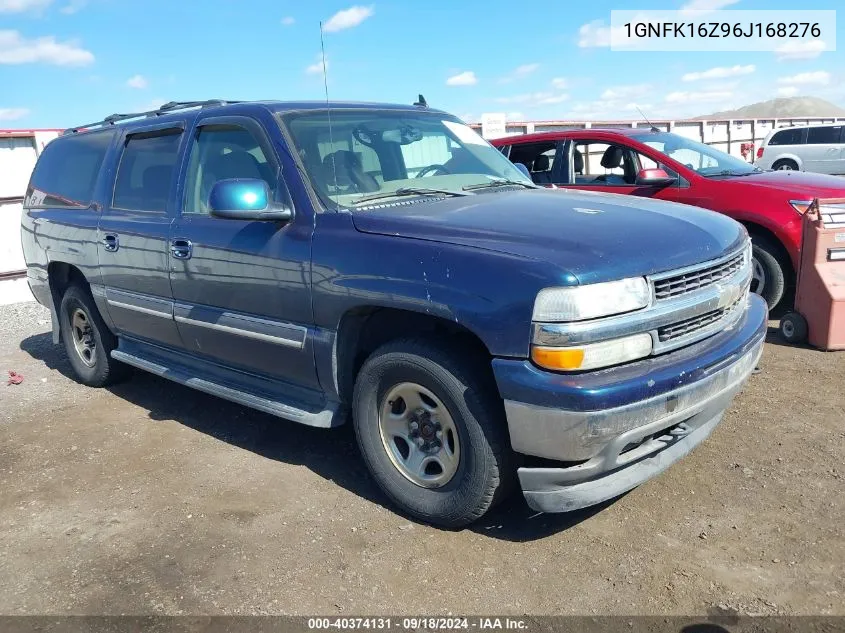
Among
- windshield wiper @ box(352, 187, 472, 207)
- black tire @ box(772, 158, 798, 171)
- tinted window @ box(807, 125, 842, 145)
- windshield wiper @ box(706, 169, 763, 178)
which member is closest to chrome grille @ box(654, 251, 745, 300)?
windshield wiper @ box(352, 187, 472, 207)

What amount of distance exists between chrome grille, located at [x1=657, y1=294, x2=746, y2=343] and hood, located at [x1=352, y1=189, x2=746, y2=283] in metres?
0.24

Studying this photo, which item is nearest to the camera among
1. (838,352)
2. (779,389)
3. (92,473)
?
(92,473)

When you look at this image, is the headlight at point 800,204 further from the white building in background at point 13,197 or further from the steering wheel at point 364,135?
the white building in background at point 13,197

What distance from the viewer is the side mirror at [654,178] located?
6.74 metres

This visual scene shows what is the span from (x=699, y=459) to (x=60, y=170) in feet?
16.9

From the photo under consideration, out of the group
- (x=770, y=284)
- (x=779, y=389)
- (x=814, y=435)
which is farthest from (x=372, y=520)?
(x=770, y=284)

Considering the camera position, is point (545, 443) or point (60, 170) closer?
point (545, 443)

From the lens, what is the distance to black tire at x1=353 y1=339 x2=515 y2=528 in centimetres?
295

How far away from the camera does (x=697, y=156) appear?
7.18m

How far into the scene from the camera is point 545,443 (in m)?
2.76

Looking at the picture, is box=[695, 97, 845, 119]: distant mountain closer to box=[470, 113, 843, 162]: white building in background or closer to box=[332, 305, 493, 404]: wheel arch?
box=[470, 113, 843, 162]: white building in background

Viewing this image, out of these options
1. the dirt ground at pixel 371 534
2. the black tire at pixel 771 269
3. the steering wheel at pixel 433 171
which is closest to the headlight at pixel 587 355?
the dirt ground at pixel 371 534

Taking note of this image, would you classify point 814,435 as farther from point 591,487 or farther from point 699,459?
point 591,487

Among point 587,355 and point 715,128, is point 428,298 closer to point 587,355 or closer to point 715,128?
point 587,355
